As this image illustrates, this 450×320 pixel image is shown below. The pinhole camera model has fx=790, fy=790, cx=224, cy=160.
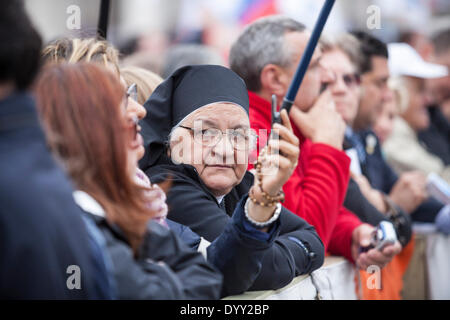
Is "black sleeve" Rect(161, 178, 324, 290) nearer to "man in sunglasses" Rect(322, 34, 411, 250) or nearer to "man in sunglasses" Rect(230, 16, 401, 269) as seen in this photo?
"man in sunglasses" Rect(230, 16, 401, 269)

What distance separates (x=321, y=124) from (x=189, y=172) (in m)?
1.25

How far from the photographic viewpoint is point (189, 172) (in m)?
2.81

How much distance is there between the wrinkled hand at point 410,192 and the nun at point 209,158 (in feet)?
8.26

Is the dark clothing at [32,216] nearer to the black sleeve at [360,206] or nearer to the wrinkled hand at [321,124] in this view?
the wrinkled hand at [321,124]

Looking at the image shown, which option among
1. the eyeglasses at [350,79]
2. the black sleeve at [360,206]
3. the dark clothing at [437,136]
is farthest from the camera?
the dark clothing at [437,136]

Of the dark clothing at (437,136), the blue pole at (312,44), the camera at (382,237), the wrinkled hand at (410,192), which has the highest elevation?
the blue pole at (312,44)

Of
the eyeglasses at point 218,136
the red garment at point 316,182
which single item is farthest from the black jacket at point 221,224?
the red garment at point 316,182

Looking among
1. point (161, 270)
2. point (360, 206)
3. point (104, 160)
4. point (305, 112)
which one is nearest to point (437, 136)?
point (360, 206)

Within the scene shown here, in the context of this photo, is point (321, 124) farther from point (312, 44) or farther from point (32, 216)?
point (32, 216)

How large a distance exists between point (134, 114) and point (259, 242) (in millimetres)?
521

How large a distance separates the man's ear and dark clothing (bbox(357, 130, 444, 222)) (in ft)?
4.76

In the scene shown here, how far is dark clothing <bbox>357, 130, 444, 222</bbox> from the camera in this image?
5371 mm

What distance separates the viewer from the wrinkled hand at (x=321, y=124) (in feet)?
12.5

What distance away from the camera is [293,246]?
287 centimetres
